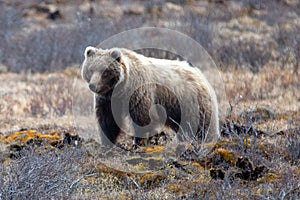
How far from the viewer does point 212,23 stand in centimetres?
1522

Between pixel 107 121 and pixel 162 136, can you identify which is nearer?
pixel 107 121

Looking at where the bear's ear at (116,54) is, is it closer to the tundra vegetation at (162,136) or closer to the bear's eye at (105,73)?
the bear's eye at (105,73)

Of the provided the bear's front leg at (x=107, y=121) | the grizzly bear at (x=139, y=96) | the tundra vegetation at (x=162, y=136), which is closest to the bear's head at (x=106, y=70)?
the grizzly bear at (x=139, y=96)

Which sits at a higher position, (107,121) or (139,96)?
(139,96)

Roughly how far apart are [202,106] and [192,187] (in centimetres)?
207

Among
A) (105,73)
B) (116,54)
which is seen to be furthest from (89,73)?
(116,54)

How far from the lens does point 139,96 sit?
6.15 metres

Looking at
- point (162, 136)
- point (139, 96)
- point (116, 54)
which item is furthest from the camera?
point (162, 136)

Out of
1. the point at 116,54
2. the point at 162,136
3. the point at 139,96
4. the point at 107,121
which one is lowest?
the point at 162,136

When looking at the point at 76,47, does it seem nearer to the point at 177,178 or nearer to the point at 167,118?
the point at 167,118

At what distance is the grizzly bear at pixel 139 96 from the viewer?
20.0 ft

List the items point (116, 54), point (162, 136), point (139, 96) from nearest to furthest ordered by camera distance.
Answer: point (116, 54) < point (139, 96) < point (162, 136)

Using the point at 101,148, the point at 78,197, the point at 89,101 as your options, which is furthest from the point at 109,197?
the point at 89,101

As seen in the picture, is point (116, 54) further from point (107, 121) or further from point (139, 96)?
point (107, 121)
